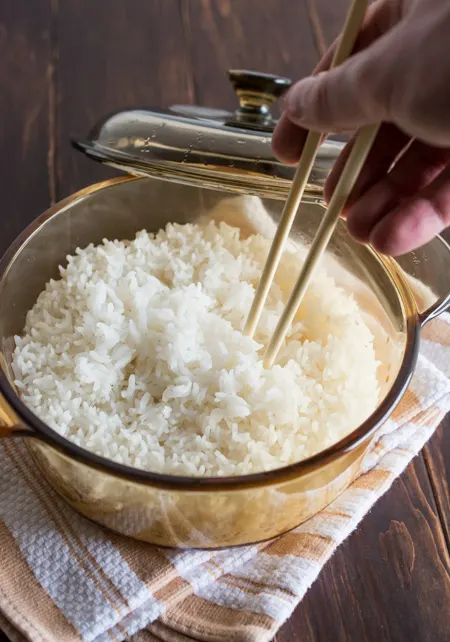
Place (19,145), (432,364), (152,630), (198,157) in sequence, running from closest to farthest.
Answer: (152,630) → (198,157) → (432,364) → (19,145)

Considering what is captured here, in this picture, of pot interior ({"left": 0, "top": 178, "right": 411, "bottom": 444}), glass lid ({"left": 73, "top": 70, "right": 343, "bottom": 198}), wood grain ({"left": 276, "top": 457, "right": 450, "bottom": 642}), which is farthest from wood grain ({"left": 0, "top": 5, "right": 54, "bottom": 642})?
wood grain ({"left": 276, "top": 457, "right": 450, "bottom": 642})

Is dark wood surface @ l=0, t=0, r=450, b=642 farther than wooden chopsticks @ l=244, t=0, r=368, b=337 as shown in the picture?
Yes

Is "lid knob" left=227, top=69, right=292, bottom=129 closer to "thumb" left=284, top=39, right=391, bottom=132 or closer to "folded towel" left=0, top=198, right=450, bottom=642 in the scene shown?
"thumb" left=284, top=39, right=391, bottom=132

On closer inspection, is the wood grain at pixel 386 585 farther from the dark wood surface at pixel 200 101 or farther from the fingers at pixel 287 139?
the fingers at pixel 287 139

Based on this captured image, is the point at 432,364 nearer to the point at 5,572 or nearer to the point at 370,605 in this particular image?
the point at 370,605

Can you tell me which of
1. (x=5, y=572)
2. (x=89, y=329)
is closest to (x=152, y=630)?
(x=5, y=572)

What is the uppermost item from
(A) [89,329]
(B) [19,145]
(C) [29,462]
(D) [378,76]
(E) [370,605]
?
(D) [378,76]

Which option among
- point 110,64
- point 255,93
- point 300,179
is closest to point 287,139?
point 300,179

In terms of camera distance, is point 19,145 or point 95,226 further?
point 19,145
